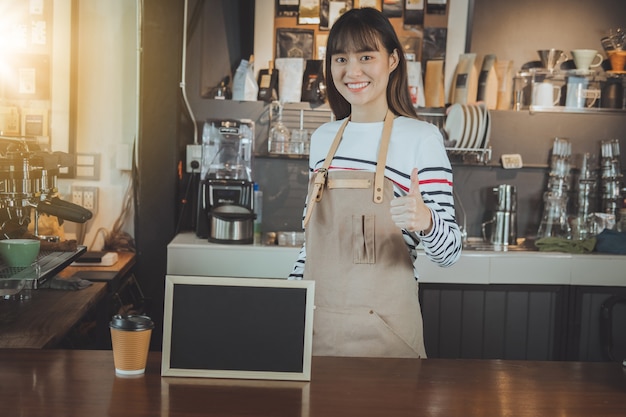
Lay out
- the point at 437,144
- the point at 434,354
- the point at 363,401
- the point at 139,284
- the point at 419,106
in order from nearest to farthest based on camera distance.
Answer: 1. the point at 363,401
2. the point at 437,144
3. the point at 434,354
4. the point at 139,284
5. the point at 419,106

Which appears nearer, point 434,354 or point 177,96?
point 434,354

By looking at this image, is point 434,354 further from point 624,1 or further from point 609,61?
point 624,1

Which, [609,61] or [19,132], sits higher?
[609,61]

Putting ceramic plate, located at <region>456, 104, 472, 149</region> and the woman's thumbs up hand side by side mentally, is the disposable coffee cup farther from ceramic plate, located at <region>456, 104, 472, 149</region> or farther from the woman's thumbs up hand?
ceramic plate, located at <region>456, 104, 472, 149</region>

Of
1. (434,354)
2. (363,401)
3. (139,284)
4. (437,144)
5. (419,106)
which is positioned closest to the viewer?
(363,401)

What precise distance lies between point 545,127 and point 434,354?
1.56 meters

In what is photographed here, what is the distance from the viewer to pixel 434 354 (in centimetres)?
368

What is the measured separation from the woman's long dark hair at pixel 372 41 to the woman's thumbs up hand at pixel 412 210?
1.56ft

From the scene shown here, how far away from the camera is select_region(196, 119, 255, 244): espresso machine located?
3.69 metres

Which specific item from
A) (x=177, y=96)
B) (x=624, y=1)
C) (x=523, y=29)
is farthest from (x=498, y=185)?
(x=177, y=96)

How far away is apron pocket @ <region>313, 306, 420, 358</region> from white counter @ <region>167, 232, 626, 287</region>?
163 cm

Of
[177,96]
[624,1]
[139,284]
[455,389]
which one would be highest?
[624,1]

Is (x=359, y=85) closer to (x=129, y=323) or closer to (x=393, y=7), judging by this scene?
(x=129, y=323)

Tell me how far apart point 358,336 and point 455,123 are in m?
2.30
